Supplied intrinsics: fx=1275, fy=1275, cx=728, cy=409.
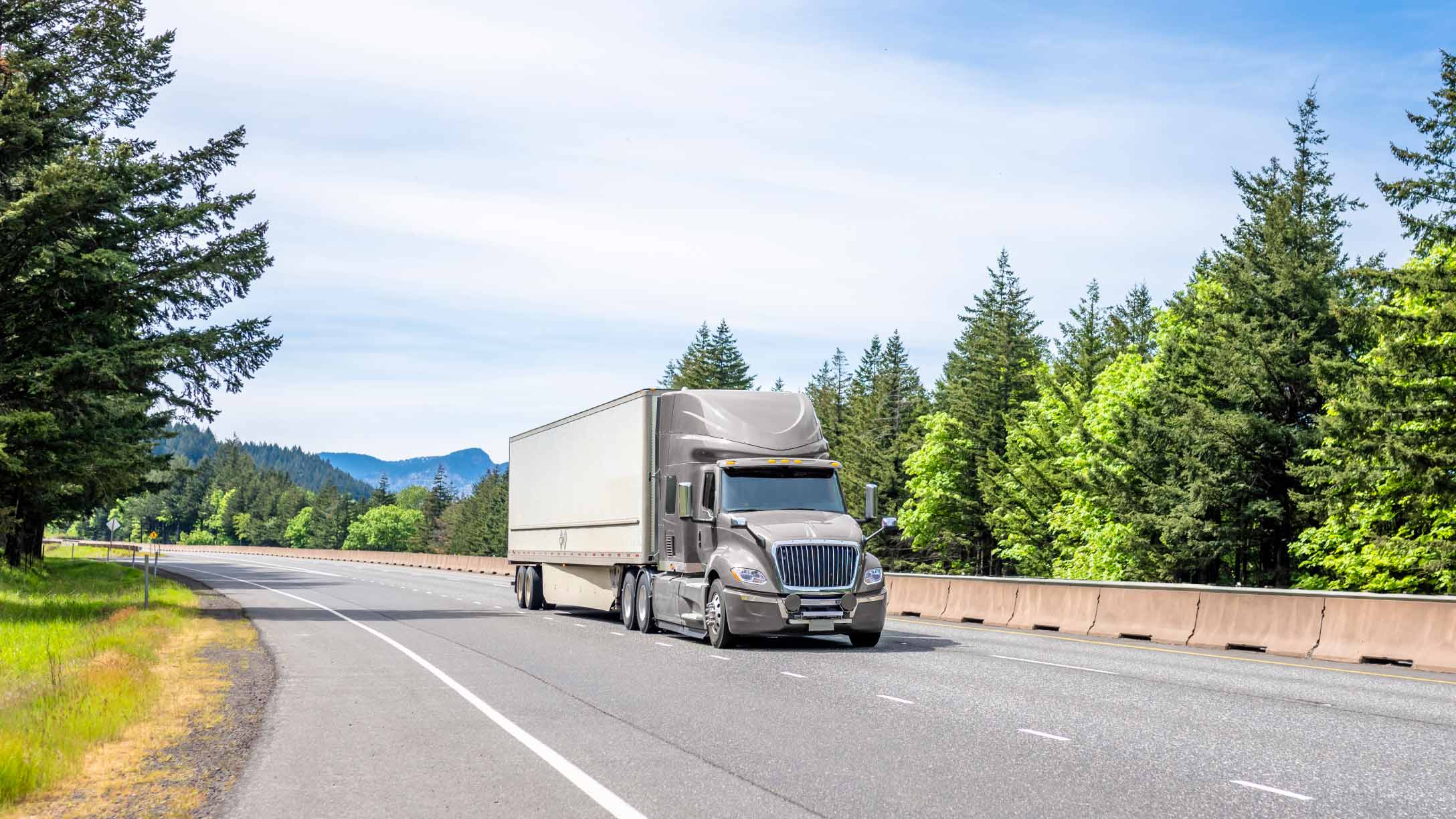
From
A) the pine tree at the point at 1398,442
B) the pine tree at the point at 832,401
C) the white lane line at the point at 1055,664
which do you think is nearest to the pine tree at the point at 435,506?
the pine tree at the point at 832,401

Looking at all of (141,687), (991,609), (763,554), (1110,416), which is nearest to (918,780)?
(141,687)

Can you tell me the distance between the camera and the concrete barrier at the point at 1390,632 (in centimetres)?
1633

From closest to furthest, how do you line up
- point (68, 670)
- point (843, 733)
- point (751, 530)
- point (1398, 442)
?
1. point (843, 733)
2. point (68, 670)
3. point (751, 530)
4. point (1398, 442)

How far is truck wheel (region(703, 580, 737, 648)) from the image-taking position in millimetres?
18391

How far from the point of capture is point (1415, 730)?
34.5 feet

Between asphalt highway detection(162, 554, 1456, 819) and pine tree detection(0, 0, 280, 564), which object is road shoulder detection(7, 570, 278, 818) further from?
pine tree detection(0, 0, 280, 564)

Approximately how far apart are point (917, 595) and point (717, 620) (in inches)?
461

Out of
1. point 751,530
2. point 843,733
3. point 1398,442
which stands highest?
point 1398,442

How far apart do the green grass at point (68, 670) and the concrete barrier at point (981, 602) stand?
15.4 meters

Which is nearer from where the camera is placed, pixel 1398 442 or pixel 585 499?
pixel 585 499

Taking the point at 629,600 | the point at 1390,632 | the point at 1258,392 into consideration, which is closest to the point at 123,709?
the point at 629,600

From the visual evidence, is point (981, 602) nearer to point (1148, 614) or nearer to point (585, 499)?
point (1148, 614)

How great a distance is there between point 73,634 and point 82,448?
15.0ft

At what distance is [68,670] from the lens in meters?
14.7
